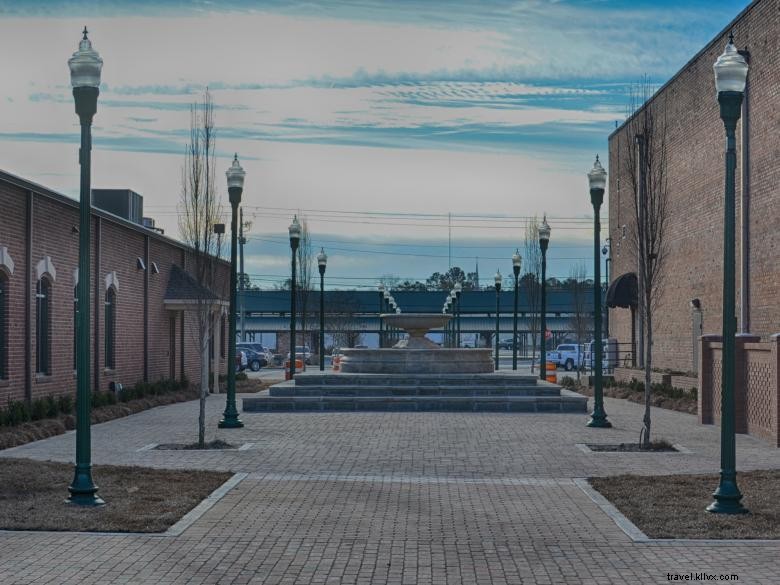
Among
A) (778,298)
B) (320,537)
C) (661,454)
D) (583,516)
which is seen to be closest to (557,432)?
(661,454)

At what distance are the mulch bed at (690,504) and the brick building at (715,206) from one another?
511 centimetres

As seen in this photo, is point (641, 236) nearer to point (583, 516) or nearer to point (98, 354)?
point (583, 516)

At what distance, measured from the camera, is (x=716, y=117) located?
29281 millimetres

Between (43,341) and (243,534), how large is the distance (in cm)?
1452

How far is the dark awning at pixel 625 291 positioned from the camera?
3900cm

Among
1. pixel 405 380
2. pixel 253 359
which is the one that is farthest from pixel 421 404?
pixel 253 359

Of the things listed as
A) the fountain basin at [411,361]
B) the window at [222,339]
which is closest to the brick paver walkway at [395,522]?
the fountain basin at [411,361]

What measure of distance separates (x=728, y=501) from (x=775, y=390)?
7.33 metres

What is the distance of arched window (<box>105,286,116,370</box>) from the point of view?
1115 inches

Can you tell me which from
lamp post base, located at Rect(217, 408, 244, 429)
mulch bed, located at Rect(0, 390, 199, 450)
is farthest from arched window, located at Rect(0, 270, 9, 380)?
lamp post base, located at Rect(217, 408, 244, 429)

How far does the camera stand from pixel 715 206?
2955cm

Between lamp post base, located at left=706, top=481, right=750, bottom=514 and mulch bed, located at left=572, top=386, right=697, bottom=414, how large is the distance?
48.0ft

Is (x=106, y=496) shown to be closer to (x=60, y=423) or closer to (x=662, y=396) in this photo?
(x=60, y=423)

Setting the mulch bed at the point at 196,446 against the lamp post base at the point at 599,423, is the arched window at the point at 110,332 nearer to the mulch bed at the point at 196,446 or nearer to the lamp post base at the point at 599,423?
the mulch bed at the point at 196,446
